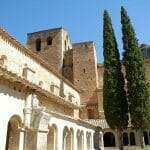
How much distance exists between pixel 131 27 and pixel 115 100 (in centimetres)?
685

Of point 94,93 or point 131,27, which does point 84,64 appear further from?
point 131,27

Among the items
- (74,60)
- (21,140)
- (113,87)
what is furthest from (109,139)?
(21,140)

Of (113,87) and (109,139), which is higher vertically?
(113,87)

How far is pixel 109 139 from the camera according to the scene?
87.6 feet

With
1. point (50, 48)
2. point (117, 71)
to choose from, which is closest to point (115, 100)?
point (117, 71)

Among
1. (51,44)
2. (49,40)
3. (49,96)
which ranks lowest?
(49,96)

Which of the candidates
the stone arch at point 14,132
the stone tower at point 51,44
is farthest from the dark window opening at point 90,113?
the stone arch at point 14,132

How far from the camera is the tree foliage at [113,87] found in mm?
19453

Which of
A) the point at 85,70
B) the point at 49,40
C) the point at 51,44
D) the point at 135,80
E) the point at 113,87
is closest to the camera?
the point at 135,80

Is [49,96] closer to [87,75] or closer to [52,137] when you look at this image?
[52,137]

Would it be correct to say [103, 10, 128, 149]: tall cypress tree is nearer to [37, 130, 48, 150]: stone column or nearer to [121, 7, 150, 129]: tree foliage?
[121, 7, 150, 129]: tree foliage

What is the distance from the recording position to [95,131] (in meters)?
23.1

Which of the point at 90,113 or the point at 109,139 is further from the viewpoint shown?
the point at 90,113

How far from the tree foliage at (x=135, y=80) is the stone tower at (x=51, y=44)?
45.2 ft
